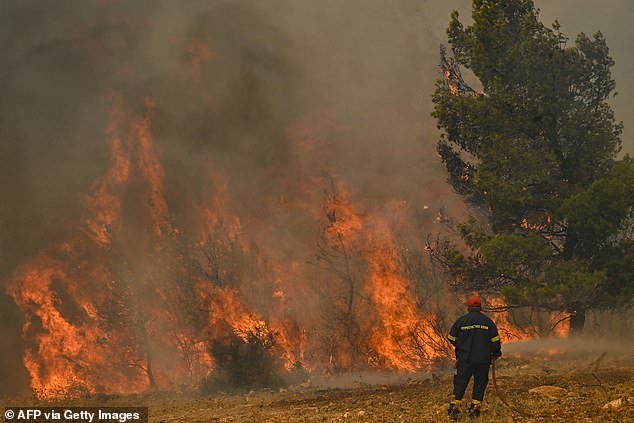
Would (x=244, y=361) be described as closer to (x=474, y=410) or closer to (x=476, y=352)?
(x=474, y=410)

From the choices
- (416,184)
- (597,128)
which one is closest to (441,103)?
(597,128)

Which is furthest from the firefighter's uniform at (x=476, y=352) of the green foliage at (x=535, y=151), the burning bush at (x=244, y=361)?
the burning bush at (x=244, y=361)

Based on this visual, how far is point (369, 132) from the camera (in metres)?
31.3

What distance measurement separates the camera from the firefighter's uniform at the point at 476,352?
33.3 feet

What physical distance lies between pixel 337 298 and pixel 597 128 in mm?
14650

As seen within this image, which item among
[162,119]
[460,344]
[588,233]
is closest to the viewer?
[460,344]

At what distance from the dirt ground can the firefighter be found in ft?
1.07

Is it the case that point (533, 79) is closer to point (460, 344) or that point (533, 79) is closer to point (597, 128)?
point (597, 128)

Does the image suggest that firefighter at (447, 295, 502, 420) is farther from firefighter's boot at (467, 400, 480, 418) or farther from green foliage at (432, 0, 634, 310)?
green foliage at (432, 0, 634, 310)

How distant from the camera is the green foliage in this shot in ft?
52.6

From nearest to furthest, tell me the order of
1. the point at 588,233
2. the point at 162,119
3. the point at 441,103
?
the point at 588,233, the point at 441,103, the point at 162,119

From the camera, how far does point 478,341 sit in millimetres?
10172

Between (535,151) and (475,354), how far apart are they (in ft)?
27.9

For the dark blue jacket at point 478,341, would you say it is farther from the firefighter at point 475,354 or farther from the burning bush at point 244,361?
the burning bush at point 244,361
